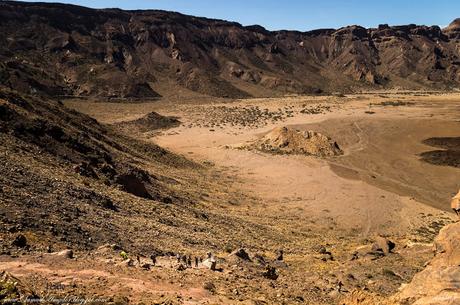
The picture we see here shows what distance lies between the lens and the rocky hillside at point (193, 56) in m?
106

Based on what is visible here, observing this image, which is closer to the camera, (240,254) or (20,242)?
(20,242)

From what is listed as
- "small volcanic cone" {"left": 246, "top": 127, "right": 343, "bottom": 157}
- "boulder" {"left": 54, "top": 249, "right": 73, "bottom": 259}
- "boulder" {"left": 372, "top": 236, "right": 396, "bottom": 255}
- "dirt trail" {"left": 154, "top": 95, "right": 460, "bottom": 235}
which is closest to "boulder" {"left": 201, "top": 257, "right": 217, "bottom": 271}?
"boulder" {"left": 54, "top": 249, "right": 73, "bottom": 259}

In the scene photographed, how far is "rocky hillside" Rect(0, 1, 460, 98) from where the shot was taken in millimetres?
106438

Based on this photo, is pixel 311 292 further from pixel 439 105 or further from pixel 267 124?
pixel 439 105

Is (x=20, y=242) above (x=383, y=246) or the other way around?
above

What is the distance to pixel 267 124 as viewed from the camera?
232 feet

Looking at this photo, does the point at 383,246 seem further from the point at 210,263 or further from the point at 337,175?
the point at 337,175

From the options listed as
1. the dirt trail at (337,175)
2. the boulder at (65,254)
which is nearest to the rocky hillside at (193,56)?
the dirt trail at (337,175)

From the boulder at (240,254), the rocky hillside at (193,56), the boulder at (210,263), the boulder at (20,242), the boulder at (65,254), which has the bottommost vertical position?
the boulder at (240,254)

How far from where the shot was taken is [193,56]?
143 metres

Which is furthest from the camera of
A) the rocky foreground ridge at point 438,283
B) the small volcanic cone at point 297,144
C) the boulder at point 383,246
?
the small volcanic cone at point 297,144

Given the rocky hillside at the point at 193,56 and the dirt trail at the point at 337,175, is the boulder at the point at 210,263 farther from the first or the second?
the rocky hillside at the point at 193,56

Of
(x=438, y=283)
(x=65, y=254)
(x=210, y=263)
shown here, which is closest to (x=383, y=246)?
(x=210, y=263)

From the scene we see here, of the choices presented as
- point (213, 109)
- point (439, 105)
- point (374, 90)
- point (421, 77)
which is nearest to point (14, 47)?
point (213, 109)
